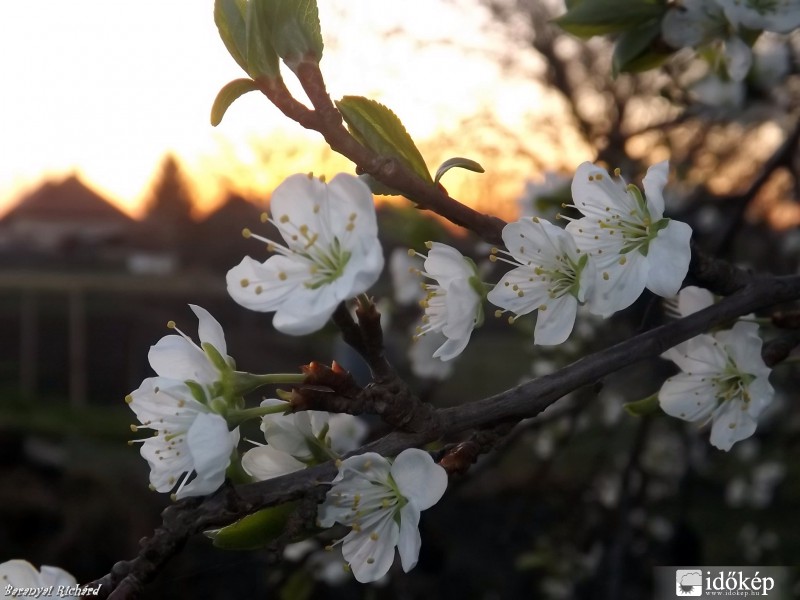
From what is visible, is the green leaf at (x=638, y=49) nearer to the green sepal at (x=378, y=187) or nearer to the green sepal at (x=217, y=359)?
the green sepal at (x=378, y=187)

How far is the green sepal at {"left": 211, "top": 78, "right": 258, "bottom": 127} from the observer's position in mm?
752

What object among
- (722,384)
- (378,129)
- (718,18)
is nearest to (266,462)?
(378,129)

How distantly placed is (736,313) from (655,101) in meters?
5.99

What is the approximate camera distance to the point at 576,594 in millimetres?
2982

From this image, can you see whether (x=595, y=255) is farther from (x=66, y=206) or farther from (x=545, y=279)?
(x=66, y=206)

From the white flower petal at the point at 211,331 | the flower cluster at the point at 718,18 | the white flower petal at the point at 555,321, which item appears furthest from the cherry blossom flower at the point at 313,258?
the flower cluster at the point at 718,18

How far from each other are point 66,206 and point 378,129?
40.9ft

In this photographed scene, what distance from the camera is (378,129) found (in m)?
0.76

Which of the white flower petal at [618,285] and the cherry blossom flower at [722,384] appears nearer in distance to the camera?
the white flower petal at [618,285]

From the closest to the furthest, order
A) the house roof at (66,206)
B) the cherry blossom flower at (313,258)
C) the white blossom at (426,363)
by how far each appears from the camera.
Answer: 1. the cherry blossom flower at (313,258)
2. the white blossom at (426,363)
3. the house roof at (66,206)

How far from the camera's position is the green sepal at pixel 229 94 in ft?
2.47

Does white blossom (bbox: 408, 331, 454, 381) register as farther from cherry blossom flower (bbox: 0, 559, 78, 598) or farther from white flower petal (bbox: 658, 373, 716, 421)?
cherry blossom flower (bbox: 0, 559, 78, 598)

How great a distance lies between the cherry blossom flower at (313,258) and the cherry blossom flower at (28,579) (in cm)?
28

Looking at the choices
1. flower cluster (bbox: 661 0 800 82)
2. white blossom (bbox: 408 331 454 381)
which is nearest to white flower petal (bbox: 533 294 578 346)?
flower cluster (bbox: 661 0 800 82)
